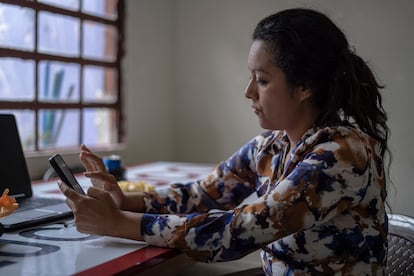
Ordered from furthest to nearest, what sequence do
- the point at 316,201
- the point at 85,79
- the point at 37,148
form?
1. the point at 85,79
2. the point at 37,148
3. the point at 316,201

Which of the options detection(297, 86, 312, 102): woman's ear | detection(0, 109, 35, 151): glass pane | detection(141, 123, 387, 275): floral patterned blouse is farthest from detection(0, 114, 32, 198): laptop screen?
detection(0, 109, 35, 151): glass pane

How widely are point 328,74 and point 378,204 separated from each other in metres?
0.30

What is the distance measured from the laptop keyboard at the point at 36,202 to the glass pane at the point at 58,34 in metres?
1.37

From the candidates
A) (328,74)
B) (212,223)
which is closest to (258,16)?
(328,74)

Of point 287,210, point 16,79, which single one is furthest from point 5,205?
point 16,79

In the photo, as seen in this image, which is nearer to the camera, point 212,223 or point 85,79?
point 212,223

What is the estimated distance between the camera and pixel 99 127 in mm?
3303

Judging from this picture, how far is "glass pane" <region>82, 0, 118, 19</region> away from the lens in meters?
3.11

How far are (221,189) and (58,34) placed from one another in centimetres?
172

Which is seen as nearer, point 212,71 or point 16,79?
point 16,79

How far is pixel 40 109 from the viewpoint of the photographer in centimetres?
283

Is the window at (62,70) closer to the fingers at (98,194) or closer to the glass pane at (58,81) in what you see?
the glass pane at (58,81)

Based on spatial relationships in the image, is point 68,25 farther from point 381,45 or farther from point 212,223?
point 212,223

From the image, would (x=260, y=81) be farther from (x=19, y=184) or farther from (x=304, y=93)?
(x=19, y=184)
